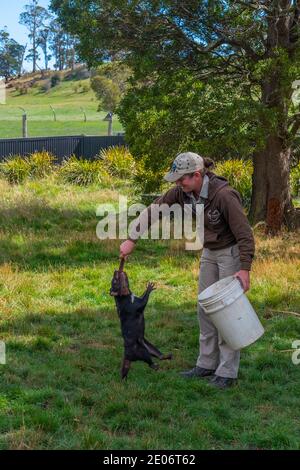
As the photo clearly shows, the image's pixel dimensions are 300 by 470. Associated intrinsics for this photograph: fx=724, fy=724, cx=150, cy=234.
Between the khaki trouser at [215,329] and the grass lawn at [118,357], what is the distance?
0.73ft

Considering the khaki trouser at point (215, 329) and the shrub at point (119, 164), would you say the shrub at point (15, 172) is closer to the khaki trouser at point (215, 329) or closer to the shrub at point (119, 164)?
the shrub at point (119, 164)

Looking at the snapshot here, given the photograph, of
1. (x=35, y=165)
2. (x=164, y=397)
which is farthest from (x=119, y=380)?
(x=35, y=165)

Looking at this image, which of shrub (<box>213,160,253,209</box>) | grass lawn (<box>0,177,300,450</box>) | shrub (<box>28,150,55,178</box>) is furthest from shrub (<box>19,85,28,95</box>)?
grass lawn (<box>0,177,300,450</box>)

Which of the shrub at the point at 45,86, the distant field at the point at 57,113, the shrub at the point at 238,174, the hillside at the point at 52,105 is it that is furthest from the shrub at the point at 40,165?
the shrub at the point at 45,86

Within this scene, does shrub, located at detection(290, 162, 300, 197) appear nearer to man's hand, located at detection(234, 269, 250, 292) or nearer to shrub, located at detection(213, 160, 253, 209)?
shrub, located at detection(213, 160, 253, 209)

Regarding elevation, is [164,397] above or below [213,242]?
below

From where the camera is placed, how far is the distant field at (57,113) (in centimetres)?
→ 4056

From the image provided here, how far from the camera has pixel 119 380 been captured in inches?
234

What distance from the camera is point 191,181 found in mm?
5637

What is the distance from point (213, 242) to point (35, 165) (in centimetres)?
1319

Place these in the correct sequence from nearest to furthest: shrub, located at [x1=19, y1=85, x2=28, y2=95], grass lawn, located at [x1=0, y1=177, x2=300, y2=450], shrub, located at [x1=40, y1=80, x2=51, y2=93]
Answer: grass lawn, located at [x1=0, y1=177, x2=300, y2=450] → shrub, located at [x1=19, y1=85, x2=28, y2=95] → shrub, located at [x1=40, y1=80, x2=51, y2=93]

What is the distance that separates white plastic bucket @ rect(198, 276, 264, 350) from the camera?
5.45 m

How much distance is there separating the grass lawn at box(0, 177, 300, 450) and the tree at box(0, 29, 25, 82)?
2900 inches
